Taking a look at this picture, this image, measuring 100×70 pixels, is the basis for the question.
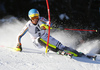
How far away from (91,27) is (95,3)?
3.68 m

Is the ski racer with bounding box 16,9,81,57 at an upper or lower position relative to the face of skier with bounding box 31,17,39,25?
lower

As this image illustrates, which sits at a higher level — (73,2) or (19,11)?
(73,2)

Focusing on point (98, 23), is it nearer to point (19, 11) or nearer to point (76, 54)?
Answer: point (19, 11)

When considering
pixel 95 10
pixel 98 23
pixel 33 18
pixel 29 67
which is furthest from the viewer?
pixel 95 10

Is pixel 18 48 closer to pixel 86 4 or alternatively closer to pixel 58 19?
pixel 58 19

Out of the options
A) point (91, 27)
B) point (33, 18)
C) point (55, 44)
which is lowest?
point (55, 44)

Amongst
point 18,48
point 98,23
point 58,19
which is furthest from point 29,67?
point 98,23

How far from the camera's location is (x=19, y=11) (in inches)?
584

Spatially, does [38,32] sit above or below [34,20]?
below

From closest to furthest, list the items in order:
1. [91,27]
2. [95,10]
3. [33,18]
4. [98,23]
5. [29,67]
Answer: [29,67], [33,18], [91,27], [98,23], [95,10]

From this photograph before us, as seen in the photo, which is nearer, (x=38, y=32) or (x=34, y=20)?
(x=34, y=20)

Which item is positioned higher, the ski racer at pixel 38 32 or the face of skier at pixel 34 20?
the face of skier at pixel 34 20

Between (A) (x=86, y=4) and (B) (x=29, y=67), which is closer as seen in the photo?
(B) (x=29, y=67)

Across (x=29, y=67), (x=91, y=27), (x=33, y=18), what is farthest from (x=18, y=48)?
(x=91, y=27)
